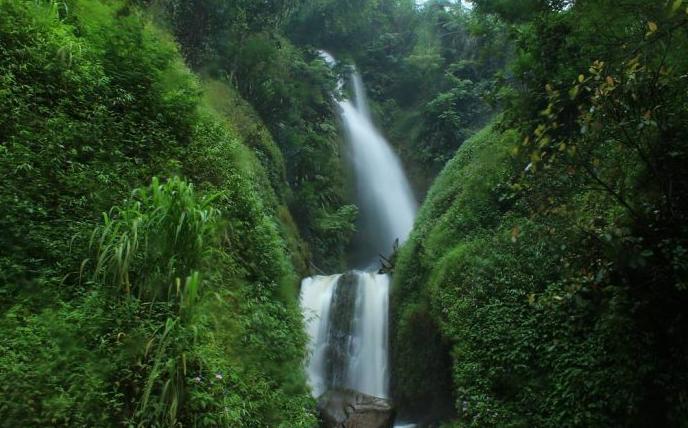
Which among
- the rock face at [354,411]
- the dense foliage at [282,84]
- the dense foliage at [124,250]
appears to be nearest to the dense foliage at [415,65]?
the dense foliage at [282,84]

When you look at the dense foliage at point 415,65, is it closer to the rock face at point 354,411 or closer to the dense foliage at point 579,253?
the dense foliage at point 579,253

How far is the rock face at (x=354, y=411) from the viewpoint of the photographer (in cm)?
800

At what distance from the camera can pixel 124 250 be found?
3830 mm

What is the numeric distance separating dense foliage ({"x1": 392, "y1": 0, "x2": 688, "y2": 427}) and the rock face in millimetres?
892

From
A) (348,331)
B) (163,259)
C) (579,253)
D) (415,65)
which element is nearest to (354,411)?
(348,331)

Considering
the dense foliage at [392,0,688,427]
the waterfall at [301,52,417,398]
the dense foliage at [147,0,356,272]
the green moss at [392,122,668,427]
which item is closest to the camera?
the dense foliage at [392,0,688,427]

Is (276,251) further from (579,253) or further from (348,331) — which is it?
(348,331)

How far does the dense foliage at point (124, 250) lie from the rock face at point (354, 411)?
2.95 m

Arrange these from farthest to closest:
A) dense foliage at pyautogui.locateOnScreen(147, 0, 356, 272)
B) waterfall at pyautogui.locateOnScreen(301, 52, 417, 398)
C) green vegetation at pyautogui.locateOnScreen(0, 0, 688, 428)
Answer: dense foliage at pyautogui.locateOnScreen(147, 0, 356, 272), waterfall at pyautogui.locateOnScreen(301, 52, 417, 398), green vegetation at pyautogui.locateOnScreen(0, 0, 688, 428)

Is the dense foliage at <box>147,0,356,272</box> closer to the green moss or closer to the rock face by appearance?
the green moss

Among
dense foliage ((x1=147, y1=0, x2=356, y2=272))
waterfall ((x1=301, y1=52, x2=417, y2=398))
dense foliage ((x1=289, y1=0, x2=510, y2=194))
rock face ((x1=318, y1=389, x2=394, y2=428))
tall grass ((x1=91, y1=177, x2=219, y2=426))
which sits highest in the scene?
dense foliage ((x1=289, y1=0, x2=510, y2=194))

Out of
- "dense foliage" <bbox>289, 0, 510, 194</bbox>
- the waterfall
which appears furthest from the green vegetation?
"dense foliage" <bbox>289, 0, 510, 194</bbox>

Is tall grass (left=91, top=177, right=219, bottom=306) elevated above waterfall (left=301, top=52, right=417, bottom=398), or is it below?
below

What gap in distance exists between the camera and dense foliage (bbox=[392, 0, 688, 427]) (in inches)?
169
